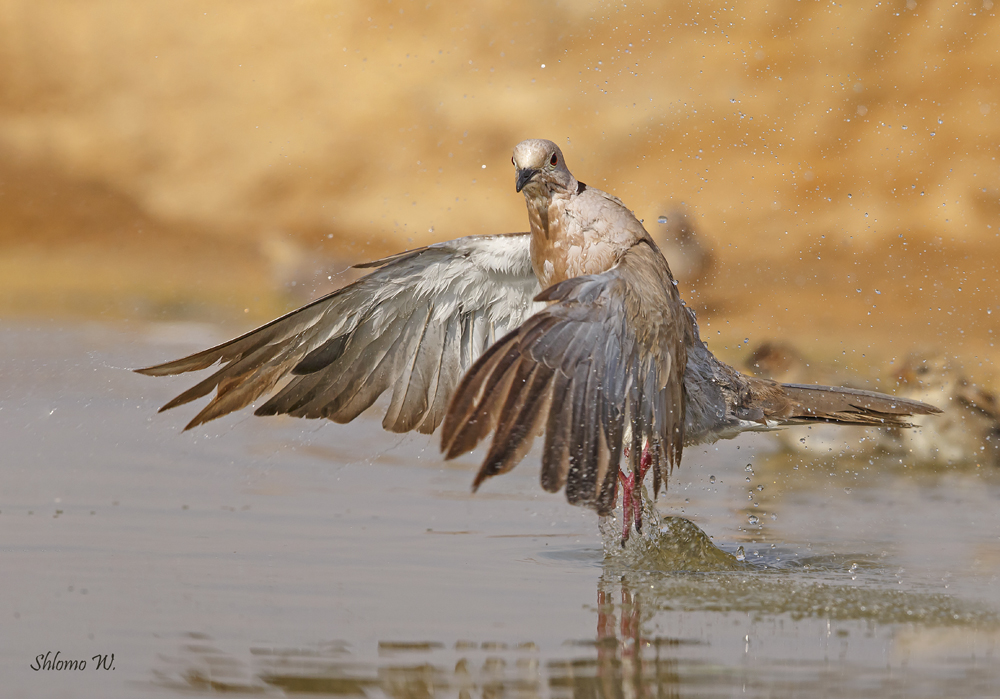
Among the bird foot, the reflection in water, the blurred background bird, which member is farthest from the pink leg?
the blurred background bird

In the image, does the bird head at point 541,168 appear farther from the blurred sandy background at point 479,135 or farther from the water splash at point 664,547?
the blurred sandy background at point 479,135

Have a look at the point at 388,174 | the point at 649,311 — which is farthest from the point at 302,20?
the point at 649,311

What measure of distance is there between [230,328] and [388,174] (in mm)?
3470

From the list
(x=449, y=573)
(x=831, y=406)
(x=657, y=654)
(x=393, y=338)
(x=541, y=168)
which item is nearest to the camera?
(x=657, y=654)

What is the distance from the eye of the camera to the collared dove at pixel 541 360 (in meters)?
4.08

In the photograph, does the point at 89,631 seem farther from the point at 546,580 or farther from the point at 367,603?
the point at 546,580

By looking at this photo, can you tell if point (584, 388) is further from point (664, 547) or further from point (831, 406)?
point (831, 406)

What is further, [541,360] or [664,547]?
[664,547]

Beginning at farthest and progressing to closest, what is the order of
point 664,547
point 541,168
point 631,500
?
point 631,500
point 541,168
point 664,547

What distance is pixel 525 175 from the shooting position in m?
5.33

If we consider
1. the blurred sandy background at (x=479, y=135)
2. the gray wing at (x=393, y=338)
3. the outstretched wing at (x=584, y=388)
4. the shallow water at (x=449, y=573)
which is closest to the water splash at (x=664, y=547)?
the shallow water at (x=449, y=573)

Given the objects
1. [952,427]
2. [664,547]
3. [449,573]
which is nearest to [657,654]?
[449,573]

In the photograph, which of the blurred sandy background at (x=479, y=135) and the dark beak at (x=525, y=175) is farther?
the blurred sandy background at (x=479, y=135)

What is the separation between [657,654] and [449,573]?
45.2 inches
